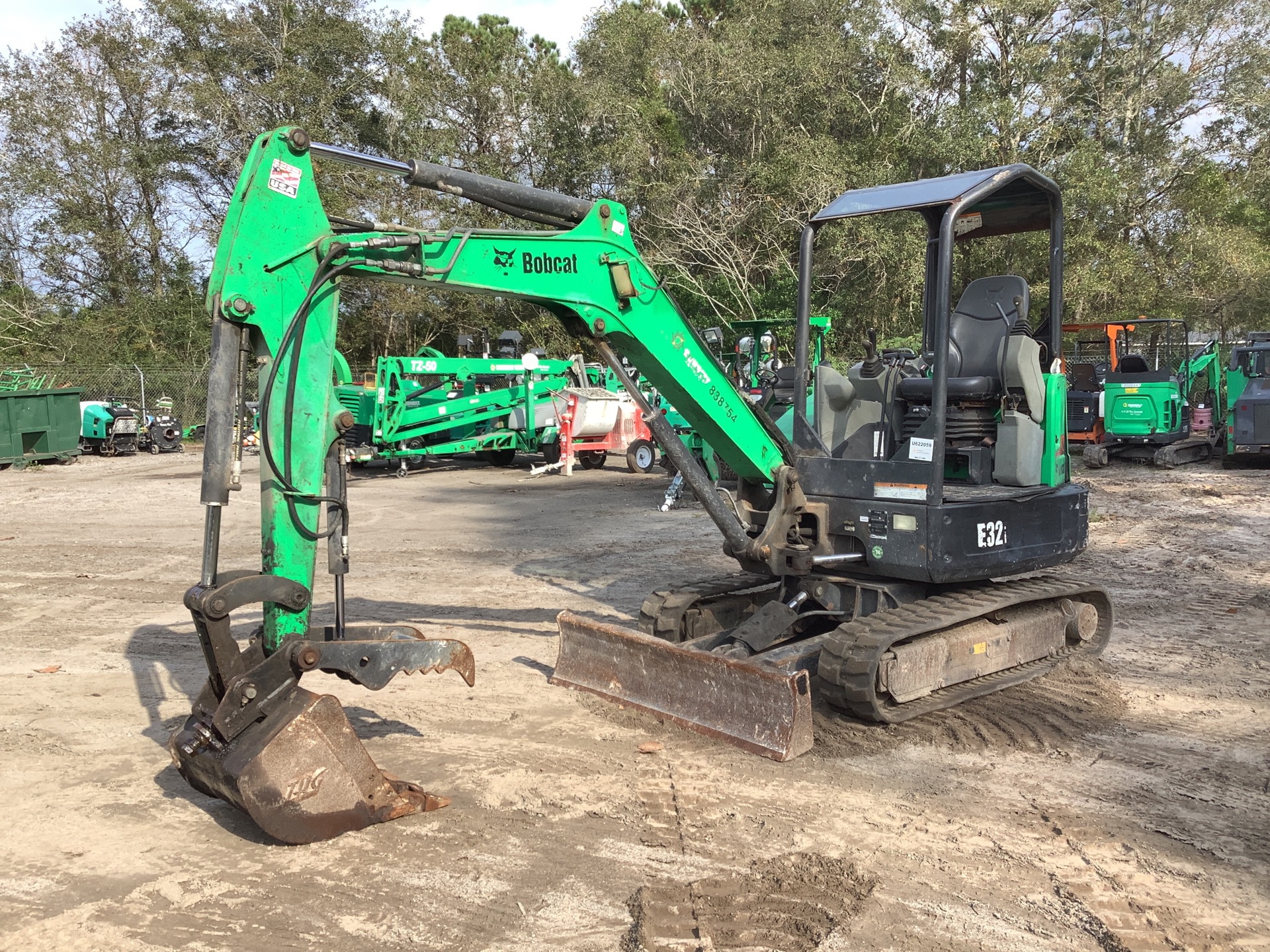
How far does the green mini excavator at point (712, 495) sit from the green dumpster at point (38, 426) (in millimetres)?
17876

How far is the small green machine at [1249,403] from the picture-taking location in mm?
16422

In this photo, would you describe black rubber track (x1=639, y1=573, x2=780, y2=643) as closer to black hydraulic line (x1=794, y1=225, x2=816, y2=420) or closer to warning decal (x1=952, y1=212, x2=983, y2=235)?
black hydraulic line (x1=794, y1=225, x2=816, y2=420)

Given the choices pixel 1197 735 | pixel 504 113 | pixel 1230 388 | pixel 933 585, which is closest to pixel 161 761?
pixel 933 585

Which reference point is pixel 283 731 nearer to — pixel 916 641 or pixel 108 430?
pixel 916 641

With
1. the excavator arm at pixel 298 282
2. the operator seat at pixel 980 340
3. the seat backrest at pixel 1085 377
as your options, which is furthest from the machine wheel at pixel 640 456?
the excavator arm at pixel 298 282

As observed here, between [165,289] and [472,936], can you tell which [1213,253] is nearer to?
[472,936]

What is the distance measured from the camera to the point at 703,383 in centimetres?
539

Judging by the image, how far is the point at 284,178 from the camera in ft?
13.2

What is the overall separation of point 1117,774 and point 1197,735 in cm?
80

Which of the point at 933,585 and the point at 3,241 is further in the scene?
the point at 3,241

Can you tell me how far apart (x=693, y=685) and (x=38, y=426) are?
19016mm

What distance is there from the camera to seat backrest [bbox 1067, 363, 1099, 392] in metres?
19.7

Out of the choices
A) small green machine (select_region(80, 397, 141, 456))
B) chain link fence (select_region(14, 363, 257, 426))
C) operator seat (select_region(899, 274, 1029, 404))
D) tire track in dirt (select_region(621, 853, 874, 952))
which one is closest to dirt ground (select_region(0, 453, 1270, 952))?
tire track in dirt (select_region(621, 853, 874, 952))

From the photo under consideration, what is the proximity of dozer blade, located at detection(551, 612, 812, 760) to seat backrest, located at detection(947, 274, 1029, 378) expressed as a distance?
Result: 7.11ft
